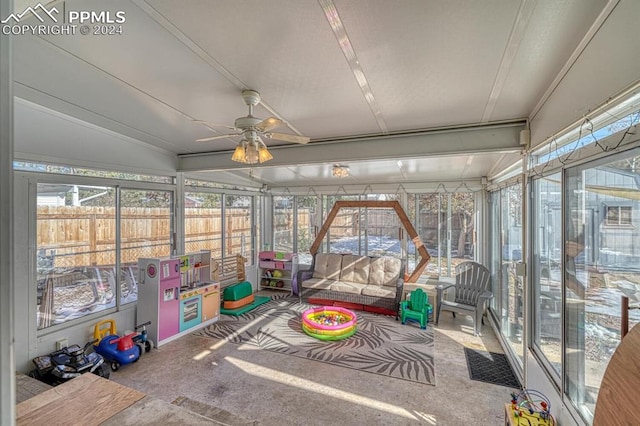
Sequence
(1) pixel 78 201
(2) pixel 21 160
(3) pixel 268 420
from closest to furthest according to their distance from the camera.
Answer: (3) pixel 268 420 < (2) pixel 21 160 < (1) pixel 78 201

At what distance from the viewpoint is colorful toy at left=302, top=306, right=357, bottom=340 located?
427 cm

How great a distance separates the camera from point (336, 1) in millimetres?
1399

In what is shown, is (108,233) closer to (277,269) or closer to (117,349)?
(117,349)

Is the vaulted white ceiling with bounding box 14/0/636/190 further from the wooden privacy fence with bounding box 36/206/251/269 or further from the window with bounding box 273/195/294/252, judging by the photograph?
the window with bounding box 273/195/294/252

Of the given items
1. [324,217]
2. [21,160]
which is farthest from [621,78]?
[324,217]

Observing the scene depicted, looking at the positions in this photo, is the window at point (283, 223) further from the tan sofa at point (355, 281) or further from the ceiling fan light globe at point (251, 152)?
the ceiling fan light globe at point (251, 152)

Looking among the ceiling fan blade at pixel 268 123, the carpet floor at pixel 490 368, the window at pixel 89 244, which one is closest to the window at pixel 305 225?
the window at pixel 89 244

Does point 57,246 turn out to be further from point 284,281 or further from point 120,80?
point 284,281

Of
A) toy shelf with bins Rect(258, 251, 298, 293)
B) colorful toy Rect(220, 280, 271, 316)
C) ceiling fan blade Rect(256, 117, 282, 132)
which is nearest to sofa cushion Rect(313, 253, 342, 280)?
toy shelf with bins Rect(258, 251, 298, 293)

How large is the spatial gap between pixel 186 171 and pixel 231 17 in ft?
12.5

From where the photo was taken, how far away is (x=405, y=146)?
340 cm

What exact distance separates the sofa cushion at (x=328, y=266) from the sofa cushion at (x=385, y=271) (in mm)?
770

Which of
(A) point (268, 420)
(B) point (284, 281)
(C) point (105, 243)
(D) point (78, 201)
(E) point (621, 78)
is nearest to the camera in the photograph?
(E) point (621, 78)

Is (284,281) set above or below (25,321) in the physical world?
below
